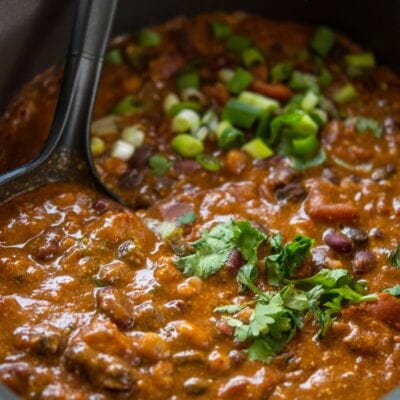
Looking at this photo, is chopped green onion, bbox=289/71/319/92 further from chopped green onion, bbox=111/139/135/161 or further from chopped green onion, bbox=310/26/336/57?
chopped green onion, bbox=111/139/135/161

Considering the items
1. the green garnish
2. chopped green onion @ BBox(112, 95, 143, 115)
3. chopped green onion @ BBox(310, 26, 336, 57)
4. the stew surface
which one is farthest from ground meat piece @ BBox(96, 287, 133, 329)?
chopped green onion @ BBox(310, 26, 336, 57)

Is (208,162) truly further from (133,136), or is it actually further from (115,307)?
(115,307)

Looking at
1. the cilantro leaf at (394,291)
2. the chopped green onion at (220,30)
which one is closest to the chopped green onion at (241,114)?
the chopped green onion at (220,30)

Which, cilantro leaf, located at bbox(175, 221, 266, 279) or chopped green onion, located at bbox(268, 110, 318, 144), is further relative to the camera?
chopped green onion, located at bbox(268, 110, 318, 144)

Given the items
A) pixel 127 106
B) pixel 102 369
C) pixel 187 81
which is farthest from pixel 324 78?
pixel 102 369

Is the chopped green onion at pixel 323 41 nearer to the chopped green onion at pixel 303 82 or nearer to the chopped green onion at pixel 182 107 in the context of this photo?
the chopped green onion at pixel 303 82
